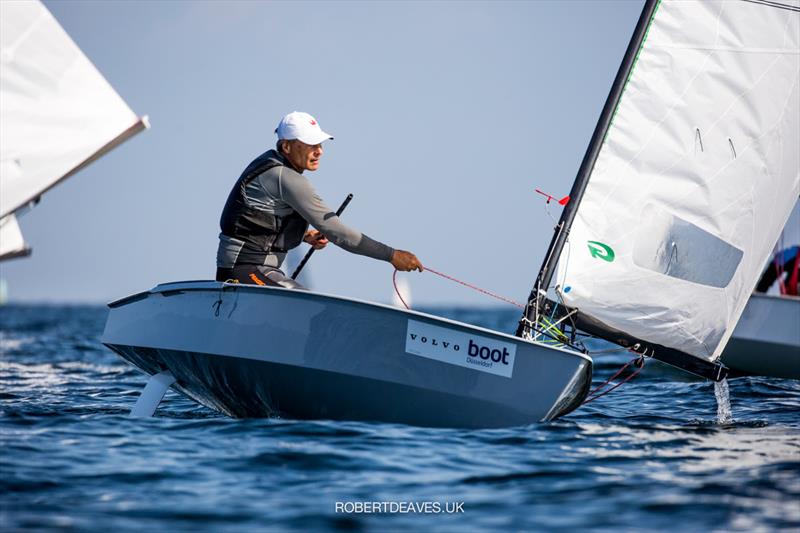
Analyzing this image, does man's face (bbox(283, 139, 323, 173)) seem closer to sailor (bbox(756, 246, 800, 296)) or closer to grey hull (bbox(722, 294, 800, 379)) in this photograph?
grey hull (bbox(722, 294, 800, 379))

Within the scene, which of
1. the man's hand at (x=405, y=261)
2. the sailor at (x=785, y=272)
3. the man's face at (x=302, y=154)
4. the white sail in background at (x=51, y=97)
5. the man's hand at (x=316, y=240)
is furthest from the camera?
the sailor at (x=785, y=272)

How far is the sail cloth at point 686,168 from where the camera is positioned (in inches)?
274

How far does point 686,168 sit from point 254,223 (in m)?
2.87

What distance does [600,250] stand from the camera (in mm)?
7004

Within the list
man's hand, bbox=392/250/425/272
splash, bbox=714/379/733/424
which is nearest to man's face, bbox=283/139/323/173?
man's hand, bbox=392/250/425/272

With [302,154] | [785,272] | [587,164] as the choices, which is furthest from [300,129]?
[785,272]

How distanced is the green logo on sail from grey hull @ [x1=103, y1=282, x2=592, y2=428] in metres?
1.10

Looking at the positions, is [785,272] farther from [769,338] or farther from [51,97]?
[51,97]

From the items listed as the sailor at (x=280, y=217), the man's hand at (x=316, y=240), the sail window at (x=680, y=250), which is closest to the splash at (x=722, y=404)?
the sail window at (x=680, y=250)

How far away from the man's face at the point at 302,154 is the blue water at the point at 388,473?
165 cm

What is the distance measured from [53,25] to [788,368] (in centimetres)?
906

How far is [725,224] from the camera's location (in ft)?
23.0

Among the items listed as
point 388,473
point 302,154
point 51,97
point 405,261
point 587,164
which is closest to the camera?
point 388,473

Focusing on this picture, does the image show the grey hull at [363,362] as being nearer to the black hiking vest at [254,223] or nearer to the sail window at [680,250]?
the black hiking vest at [254,223]
